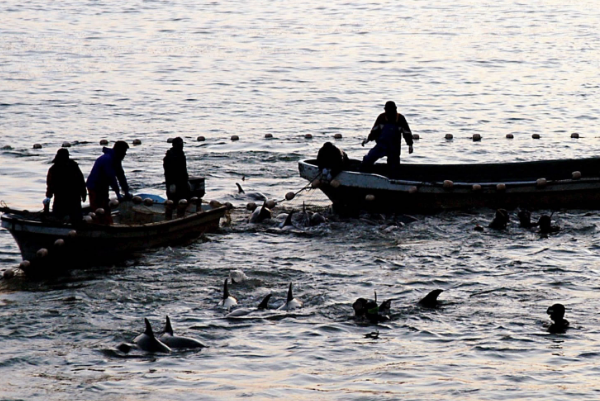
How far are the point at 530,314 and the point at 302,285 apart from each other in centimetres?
296

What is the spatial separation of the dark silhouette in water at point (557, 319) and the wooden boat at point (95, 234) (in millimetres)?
5686

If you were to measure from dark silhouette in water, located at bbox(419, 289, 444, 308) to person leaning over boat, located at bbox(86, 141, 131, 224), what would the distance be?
464 centimetres

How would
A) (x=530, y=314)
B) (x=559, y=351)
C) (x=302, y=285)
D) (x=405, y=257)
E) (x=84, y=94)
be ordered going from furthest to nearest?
(x=84, y=94) < (x=405, y=257) < (x=302, y=285) < (x=530, y=314) < (x=559, y=351)

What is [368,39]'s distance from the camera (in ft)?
137

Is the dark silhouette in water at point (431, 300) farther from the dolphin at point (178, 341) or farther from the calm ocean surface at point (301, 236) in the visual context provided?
the dolphin at point (178, 341)

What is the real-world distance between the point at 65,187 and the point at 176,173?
231 centimetres

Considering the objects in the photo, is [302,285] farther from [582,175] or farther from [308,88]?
[308,88]

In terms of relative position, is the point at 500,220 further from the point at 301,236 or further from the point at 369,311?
the point at 369,311

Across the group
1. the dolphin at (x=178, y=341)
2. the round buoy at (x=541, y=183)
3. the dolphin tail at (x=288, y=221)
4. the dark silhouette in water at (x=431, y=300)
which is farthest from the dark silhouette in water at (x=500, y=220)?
the dolphin at (x=178, y=341)

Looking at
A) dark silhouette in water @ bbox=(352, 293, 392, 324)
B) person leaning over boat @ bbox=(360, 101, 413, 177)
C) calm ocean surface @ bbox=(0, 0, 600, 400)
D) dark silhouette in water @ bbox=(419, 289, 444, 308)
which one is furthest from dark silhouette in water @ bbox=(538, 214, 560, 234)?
dark silhouette in water @ bbox=(352, 293, 392, 324)

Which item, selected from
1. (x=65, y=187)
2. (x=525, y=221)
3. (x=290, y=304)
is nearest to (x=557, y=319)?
(x=290, y=304)

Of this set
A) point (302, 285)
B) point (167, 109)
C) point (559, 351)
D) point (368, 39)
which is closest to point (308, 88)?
point (167, 109)

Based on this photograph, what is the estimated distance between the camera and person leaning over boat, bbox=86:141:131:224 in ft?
48.0

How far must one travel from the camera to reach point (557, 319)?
1205 cm
